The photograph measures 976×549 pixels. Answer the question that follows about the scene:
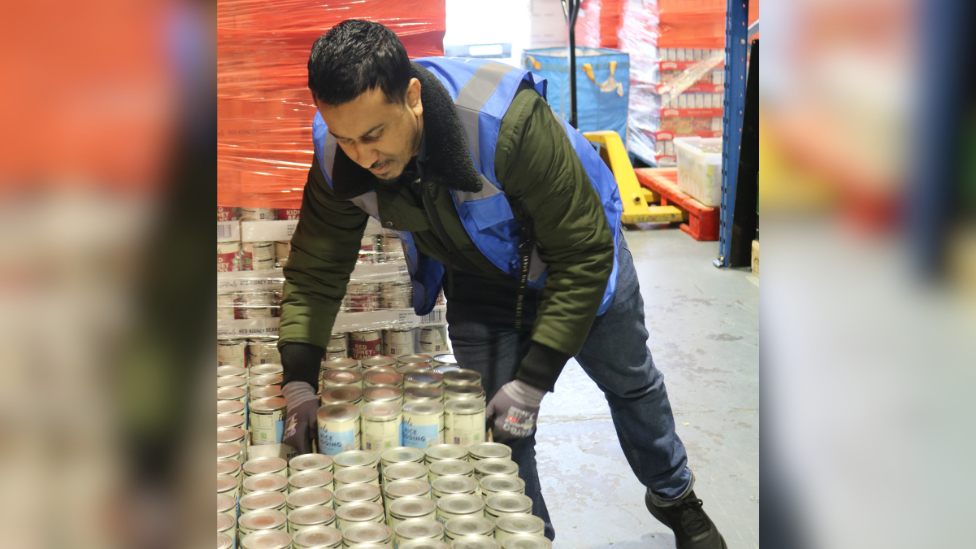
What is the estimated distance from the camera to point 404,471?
2.01 m

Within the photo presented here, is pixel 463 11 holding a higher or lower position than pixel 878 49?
higher

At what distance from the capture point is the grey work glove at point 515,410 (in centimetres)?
243

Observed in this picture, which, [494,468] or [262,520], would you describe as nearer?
[262,520]

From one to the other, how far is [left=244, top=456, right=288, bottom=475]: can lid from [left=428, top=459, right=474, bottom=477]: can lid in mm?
367

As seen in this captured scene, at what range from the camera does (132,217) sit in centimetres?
37

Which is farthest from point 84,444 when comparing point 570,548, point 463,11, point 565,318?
point 463,11

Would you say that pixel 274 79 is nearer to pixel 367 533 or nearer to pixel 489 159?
pixel 489 159

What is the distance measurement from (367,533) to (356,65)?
3.79ft

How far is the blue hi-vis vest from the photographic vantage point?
2.39 m

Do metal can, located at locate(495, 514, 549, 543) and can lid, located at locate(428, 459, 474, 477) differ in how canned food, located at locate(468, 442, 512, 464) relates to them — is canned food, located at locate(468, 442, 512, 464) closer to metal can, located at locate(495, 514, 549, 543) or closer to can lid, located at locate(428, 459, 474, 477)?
can lid, located at locate(428, 459, 474, 477)

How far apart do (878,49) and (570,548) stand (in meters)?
3.38

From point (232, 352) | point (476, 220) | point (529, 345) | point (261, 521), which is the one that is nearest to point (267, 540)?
point (261, 521)

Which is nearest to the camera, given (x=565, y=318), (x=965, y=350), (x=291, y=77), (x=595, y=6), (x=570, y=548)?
(x=965, y=350)

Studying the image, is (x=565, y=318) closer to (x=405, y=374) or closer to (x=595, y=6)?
(x=405, y=374)
